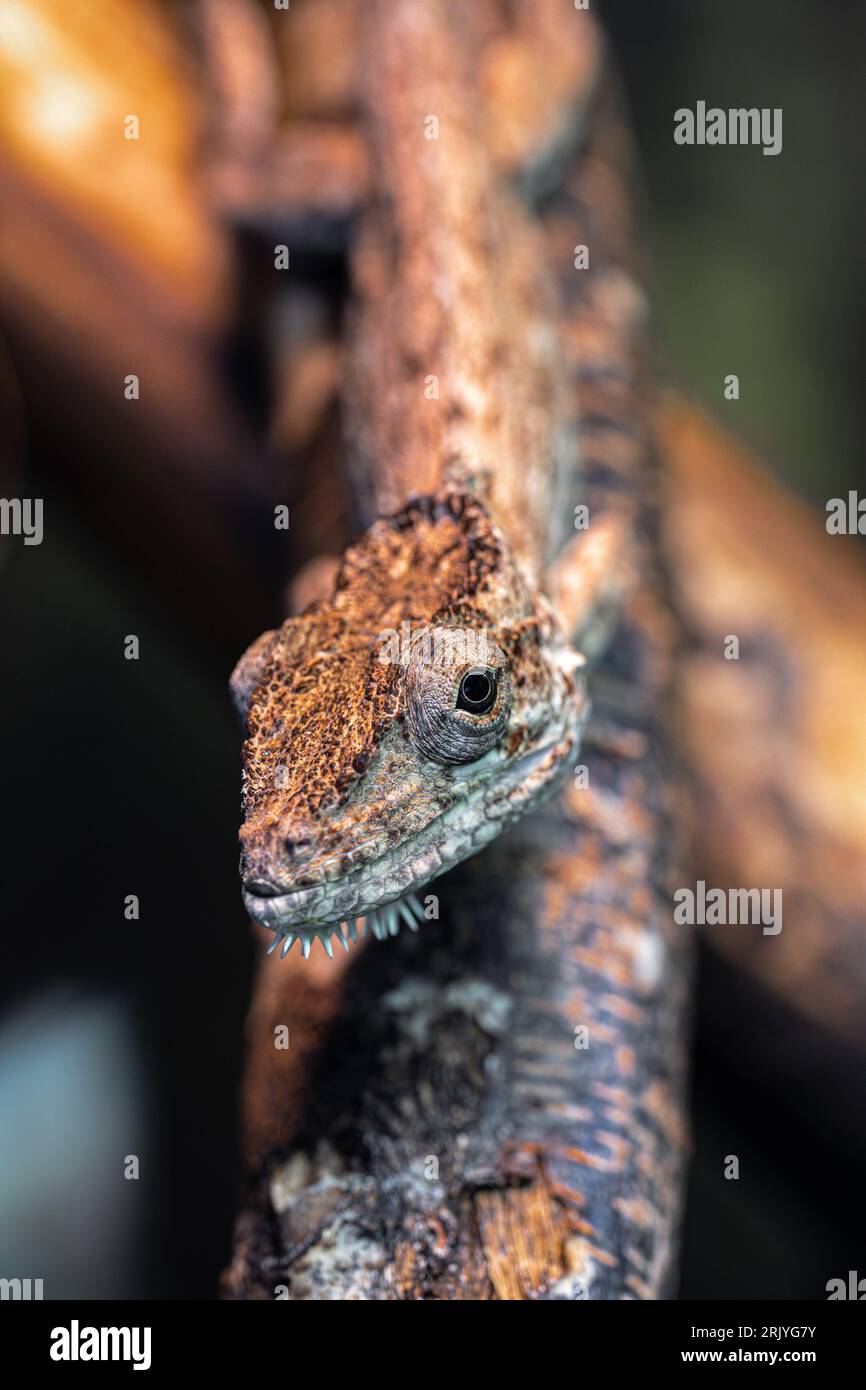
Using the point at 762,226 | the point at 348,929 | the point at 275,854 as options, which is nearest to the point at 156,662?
the point at 348,929

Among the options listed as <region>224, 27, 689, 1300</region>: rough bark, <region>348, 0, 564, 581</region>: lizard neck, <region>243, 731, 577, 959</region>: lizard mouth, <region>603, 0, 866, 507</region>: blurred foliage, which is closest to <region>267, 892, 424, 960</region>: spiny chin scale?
<region>243, 731, 577, 959</region>: lizard mouth

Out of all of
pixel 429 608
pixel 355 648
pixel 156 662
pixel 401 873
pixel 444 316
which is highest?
pixel 444 316

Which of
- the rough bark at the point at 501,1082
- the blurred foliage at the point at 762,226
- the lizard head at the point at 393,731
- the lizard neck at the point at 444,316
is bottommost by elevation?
the rough bark at the point at 501,1082

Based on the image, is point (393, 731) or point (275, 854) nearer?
point (275, 854)

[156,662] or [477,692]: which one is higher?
[156,662]

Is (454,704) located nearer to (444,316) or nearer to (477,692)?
(477,692)

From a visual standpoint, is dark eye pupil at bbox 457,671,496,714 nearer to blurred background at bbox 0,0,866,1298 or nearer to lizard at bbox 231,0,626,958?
lizard at bbox 231,0,626,958

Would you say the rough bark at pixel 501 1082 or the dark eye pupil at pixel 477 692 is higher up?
the dark eye pupil at pixel 477 692

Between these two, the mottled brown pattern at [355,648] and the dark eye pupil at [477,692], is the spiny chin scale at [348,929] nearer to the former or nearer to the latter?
the mottled brown pattern at [355,648]

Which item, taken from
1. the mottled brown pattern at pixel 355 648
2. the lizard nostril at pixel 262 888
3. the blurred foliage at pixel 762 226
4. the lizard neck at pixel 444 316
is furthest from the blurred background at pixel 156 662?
the blurred foliage at pixel 762 226
